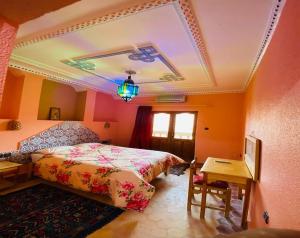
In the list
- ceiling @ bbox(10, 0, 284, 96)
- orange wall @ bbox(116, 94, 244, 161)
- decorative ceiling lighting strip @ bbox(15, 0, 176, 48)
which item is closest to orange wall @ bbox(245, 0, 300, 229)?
ceiling @ bbox(10, 0, 284, 96)

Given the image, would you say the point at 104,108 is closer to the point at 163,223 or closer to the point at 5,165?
the point at 5,165

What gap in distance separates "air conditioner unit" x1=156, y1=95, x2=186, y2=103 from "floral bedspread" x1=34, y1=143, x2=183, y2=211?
2.38 meters

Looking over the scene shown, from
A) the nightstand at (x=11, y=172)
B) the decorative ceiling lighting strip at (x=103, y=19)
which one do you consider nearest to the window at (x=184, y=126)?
the nightstand at (x=11, y=172)

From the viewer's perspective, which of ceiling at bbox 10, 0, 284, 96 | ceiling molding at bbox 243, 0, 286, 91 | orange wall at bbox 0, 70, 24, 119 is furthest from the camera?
orange wall at bbox 0, 70, 24, 119

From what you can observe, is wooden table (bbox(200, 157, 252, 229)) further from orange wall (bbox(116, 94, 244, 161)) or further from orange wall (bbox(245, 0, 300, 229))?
orange wall (bbox(116, 94, 244, 161))

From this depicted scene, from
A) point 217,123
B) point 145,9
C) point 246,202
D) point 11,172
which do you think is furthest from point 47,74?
point 217,123

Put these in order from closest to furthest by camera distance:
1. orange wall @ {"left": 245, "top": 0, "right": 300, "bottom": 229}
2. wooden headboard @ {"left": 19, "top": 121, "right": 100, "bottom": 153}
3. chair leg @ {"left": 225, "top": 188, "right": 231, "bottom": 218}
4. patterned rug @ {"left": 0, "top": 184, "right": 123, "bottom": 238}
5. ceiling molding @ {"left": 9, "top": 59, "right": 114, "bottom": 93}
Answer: orange wall @ {"left": 245, "top": 0, "right": 300, "bottom": 229}
patterned rug @ {"left": 0, "top": 184, "right": 123, "bottom": 238}
chair leg @ {"left": 225, "top": 188, "right": 231, "bottom": 218}
ceiling molding @ {"left": 9, "top": 59, "right": 114, "bottom": 93}
wooden headboard @ {"left": 19, "top": 121, "right": 100, "bottom": 153}

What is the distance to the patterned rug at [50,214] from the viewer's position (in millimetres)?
1930

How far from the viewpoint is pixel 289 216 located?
103cm

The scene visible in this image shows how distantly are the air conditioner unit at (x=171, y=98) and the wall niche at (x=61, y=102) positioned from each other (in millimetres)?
2358

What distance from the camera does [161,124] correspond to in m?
5.90

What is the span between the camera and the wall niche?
4.20 m

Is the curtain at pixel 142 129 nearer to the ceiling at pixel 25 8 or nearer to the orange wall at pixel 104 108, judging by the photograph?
the orange wall at pixel 104 108

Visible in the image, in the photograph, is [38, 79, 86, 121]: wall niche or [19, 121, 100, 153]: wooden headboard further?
[38, 79, 86, 121]: wall niche
